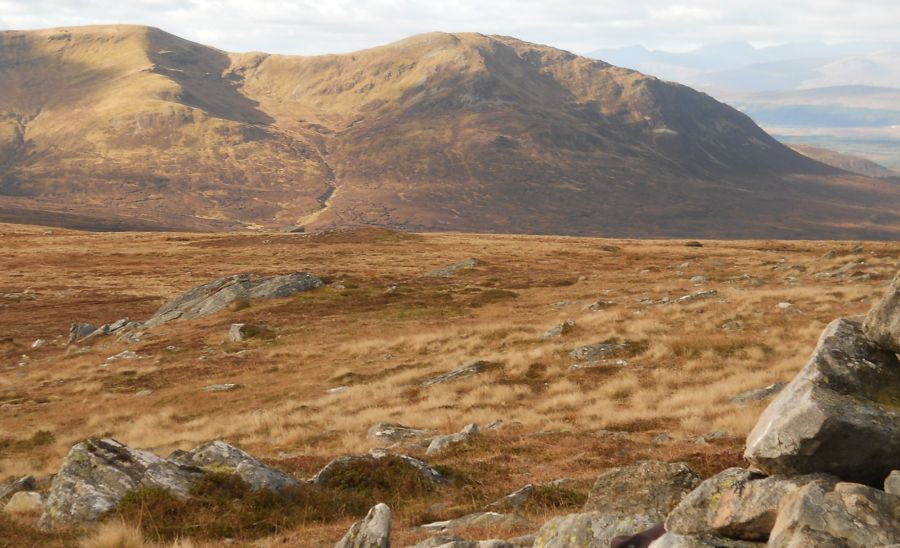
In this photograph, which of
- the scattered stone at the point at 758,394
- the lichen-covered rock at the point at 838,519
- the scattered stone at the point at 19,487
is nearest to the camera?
the lichen-covered rock at the point at 838,519

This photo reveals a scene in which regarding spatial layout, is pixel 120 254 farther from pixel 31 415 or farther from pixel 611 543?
pixel 611 543

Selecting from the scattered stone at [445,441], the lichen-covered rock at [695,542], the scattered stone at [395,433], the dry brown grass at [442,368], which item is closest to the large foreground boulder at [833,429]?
the lichen-covered rock at [695,542]

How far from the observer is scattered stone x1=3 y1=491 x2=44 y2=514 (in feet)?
51.0

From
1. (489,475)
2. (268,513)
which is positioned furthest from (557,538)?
(489,475)

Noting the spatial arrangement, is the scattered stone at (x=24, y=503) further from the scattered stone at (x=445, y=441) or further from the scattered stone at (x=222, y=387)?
the scattered stone at (x=222, y=387)

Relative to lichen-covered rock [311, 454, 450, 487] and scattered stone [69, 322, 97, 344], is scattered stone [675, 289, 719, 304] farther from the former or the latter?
scattered stone [69, 322, 97, 344]

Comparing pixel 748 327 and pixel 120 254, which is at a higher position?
pixel 748 327

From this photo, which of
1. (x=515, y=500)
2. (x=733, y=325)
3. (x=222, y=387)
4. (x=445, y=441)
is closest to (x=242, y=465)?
(x=515, y=500)

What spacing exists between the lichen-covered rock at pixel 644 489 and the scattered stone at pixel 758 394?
1142 cm

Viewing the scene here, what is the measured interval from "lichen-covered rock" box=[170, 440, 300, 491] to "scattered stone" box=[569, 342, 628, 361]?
19.5m

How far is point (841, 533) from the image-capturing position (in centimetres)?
681

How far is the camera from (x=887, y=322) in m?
9.67

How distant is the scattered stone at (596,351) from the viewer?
32.3m

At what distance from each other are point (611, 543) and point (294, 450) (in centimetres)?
1668
